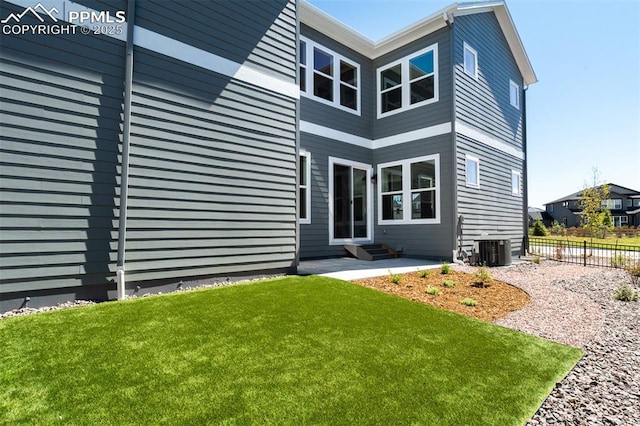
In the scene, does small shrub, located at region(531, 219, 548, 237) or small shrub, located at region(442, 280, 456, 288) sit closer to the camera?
small shrub, located at region(442, 280, 456, 288)

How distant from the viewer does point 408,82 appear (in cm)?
904

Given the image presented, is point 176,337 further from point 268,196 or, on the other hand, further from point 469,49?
point 469,49

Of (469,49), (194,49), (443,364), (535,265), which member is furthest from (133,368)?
(469,49)

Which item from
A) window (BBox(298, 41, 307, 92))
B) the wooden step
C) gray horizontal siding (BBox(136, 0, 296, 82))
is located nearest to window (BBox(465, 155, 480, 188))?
the wooden step

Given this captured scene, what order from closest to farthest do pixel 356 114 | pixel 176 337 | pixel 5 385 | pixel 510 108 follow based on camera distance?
1. pixel 5 385
2. pixel 176 337
3. pixel 356 114
4. pixel 510 108

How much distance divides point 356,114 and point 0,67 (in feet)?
25.0

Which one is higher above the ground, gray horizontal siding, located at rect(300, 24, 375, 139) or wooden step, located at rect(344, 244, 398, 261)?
gray horizontal siding, located at rect(300, 24, 375, 139)

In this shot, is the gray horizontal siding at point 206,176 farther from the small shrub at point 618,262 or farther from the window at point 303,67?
the small shrub at point 618,262

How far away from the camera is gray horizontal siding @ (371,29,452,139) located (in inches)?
322

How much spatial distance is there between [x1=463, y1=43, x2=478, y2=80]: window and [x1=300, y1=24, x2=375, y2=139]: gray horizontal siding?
261 cm

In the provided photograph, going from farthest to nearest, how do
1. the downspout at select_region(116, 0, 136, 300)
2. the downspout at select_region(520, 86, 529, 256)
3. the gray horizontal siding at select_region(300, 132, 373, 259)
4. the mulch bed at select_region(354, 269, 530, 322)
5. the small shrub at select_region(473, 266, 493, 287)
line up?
the downspout at select_region(520, 86, 529, 256), the gray horizontal siding at select_region(300, 132, 373, 259), the small shrub at select_region(473, 266, 493, 287), the mulch bed at select_region(354, 269, 530, 322), the downspout at select_region(116, 0, 136, 300)

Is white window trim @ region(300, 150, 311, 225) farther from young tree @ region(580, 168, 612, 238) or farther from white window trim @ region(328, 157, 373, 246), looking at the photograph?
young tree @ region(580, 168, 612, 238)

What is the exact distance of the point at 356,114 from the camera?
9328mm
